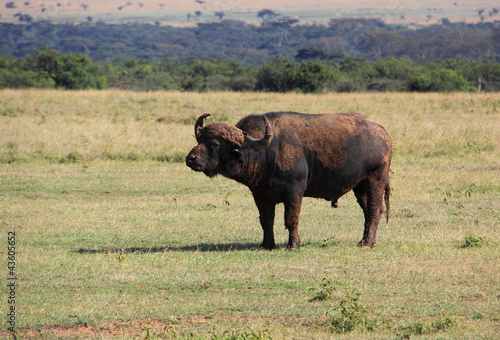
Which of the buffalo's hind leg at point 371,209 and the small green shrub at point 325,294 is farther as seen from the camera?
the buffalo's hind leg at point 371,209

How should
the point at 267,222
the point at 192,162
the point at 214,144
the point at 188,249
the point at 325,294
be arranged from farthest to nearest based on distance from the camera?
the point at 188,249, the point at 267,222, the point at 214,144, the point at 192,162, the point at 325,294

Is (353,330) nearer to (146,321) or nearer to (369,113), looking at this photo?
(146,321)

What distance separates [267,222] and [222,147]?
135 centimetres

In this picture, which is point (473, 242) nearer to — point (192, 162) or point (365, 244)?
point (365, 244)

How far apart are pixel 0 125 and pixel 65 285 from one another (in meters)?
16.4

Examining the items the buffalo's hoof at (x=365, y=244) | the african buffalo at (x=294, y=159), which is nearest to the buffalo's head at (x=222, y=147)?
the african buffalo at (x=294, y=159)

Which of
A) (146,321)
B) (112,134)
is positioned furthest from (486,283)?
(112,134)

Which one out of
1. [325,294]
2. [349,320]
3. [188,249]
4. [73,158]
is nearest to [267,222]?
[188,249]

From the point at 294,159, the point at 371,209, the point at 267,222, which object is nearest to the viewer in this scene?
the point at 294,159

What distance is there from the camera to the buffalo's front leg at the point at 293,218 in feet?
31.0

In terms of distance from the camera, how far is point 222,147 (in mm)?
9211

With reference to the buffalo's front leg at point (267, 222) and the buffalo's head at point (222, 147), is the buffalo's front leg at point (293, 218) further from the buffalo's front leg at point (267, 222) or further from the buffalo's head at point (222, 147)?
the buffalo's head at point (222, 147)

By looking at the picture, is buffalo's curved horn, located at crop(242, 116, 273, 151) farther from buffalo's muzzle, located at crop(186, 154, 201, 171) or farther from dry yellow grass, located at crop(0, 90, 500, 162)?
dry yellow grass, located at crop(0, 90, 500, 162)

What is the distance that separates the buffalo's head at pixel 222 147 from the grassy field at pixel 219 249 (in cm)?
126
